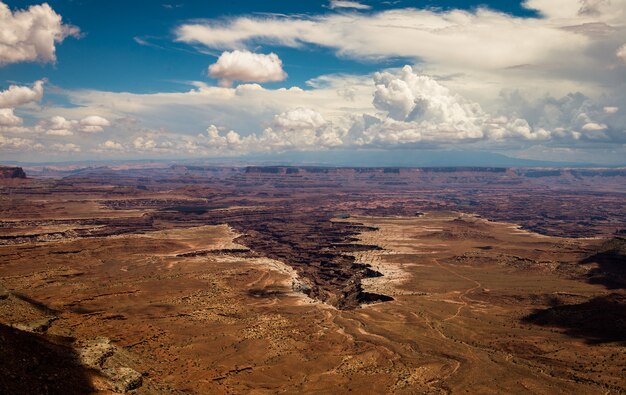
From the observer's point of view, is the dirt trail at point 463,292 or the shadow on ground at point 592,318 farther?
the dirt trail at point 463,292

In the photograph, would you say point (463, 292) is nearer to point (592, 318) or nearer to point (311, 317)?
point (592, 318)

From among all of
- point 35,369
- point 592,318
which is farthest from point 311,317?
point 35,369

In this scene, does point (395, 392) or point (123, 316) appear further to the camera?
point (123, 316)

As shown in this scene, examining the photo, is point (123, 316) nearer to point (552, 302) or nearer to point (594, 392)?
point (594, 392)

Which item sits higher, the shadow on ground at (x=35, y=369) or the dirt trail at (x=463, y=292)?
the shadow on ground at (x=35, y=369)

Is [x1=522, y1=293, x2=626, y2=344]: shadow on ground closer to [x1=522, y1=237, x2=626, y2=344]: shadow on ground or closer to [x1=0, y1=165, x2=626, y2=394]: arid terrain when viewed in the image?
[x1=522, y1=237, x2=626, y2=344]: shadow on ground

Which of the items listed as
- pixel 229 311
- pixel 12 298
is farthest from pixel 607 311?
pixel 12 298

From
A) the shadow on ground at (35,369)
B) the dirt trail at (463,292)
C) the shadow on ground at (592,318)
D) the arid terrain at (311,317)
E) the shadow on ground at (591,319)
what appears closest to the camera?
the shadow on ground at (35,369)

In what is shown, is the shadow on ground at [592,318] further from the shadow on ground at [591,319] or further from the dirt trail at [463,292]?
the dirt trail at [463,292]

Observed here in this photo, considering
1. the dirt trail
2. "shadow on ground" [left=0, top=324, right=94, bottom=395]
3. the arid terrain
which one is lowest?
the dirt trail

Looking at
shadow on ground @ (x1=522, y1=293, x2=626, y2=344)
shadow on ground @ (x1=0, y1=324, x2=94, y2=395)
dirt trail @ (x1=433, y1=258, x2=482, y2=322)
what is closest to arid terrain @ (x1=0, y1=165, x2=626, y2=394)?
shadow on ground @ (x1=0, y1=324, x2=94, y2=395)

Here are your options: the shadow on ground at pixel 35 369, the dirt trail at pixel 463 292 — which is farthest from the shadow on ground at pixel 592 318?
the shadow on ground at pixel 35 369
